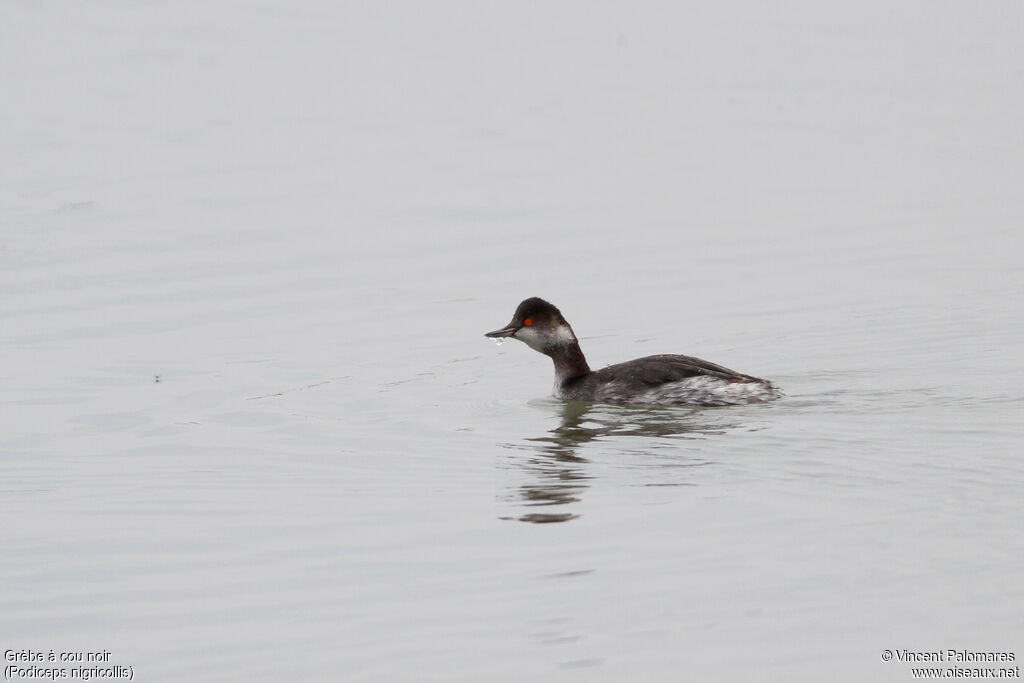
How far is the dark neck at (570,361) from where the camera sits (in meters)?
12.2

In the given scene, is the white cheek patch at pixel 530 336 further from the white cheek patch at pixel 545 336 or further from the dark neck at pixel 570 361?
the dark neck at pixel 570 361

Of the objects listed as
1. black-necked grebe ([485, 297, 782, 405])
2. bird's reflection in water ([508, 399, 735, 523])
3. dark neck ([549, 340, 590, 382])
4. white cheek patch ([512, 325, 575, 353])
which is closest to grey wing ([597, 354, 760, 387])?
black-necked grebe ([485, 297, 782, 405])

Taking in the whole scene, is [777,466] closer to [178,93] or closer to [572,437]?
[572,437]

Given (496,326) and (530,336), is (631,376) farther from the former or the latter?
(496,326)

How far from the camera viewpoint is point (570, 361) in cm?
1225

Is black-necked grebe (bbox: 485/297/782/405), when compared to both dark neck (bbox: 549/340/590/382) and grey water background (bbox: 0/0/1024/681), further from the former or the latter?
grey water background (bbox: 0/0/1024/681)

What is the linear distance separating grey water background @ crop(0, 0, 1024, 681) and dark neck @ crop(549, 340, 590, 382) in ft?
1.01

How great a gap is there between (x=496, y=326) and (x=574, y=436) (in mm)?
3334

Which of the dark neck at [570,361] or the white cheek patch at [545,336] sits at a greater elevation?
the white cheek patch at [545,336]

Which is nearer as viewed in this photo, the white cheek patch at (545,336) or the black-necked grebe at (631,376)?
the black-necked grebe at (631,376)

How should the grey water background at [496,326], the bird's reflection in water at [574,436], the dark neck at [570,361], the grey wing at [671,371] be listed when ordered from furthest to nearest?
the dark neck at [570,361] < the grey wing at [671,371] < the bird's reflection in water at [574,436] < the grey water background at [496,326]

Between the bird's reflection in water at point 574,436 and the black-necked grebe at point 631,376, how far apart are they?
10 centimetres

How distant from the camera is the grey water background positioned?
719 cm

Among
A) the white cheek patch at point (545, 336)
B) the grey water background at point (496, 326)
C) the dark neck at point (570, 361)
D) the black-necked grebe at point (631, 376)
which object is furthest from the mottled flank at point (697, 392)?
the white cheek patch at point (545, 336)
